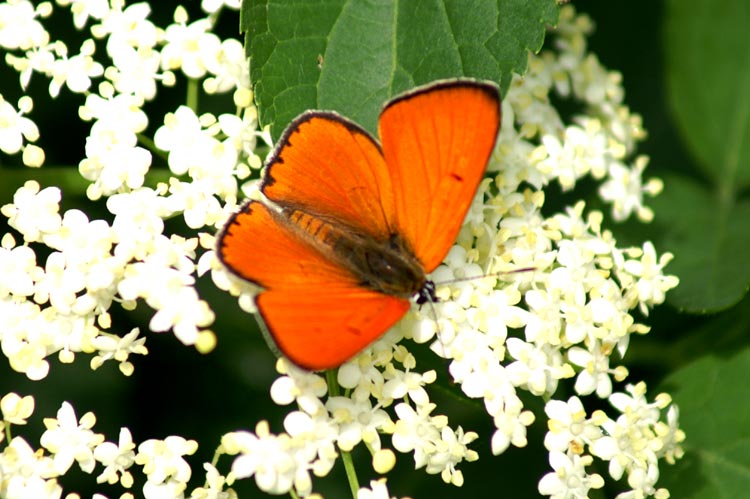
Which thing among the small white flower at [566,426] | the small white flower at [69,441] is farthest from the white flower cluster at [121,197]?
the small white flower at [566,426]

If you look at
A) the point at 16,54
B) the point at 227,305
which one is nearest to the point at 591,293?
the point at 227,305

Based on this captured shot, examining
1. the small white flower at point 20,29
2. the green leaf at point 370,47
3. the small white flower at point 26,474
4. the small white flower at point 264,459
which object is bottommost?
the small white flower at point 26,474

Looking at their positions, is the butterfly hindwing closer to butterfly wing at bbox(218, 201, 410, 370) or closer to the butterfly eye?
butterfly wing at bbox(218, 201, 410, 370)

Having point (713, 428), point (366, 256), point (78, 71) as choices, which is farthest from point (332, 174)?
point (713, 428)

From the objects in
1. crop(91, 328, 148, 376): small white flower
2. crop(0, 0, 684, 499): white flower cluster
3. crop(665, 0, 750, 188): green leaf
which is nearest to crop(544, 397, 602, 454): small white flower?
crop(0, 0, 684, 499): white flower cluster

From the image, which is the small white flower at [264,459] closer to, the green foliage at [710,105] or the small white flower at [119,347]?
the small white flower at [119,347]

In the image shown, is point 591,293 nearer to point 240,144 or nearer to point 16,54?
point 240,144

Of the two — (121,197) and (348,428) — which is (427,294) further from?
(121,197)
